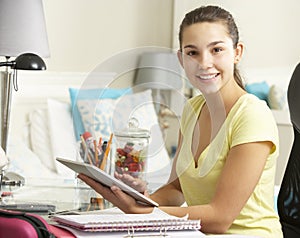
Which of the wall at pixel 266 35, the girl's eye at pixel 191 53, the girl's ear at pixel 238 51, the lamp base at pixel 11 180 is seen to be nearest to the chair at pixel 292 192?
the girl's ear at pixel 238 51

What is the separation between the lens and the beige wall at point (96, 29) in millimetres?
4359

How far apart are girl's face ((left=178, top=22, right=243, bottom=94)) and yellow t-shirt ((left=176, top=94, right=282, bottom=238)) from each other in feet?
0.27

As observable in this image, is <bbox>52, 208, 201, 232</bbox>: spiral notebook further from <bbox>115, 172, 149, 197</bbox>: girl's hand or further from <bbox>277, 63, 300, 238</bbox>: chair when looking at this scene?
<bbox>277, 63, 300, 238</bbox>: chair

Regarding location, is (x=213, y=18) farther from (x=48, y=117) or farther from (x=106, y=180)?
(x=48, y=117)

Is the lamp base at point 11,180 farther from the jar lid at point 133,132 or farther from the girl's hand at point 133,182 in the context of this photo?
the girl's hand at point 133,182

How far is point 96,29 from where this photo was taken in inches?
180

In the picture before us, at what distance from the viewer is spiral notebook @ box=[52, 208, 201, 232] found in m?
1.50

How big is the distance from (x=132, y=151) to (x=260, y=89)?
9.36ft

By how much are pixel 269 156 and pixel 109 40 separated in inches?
114

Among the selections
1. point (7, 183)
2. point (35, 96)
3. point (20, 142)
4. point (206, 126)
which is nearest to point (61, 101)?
point (35, 96)

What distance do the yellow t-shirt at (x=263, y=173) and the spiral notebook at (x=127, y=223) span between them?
0.28 m

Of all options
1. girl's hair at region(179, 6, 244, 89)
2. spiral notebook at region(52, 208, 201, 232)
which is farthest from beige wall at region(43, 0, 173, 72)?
spiral notebook at region(52, 208, 201, 232)

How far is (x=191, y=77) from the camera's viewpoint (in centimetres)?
187

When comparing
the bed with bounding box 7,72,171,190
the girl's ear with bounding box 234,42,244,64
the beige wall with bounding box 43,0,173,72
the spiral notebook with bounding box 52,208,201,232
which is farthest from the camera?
the beige wall with bounding box 43,0,173,72
